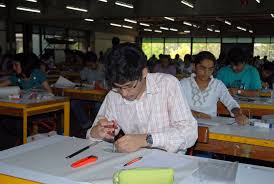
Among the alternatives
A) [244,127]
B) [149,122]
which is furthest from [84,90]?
[149,122]

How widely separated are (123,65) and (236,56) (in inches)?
120

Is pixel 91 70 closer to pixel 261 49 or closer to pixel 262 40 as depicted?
pixel 261 49

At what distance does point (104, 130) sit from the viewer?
1.93 metres

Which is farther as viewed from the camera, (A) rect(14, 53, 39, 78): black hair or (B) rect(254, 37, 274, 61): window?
(B) rect(254, 37, 274, 61): window

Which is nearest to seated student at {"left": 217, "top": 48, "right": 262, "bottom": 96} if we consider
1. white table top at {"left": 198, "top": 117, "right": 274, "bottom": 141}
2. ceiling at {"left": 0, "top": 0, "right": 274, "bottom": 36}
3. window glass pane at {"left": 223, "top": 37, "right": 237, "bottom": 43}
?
white table top at {"left": 198, "top": 117, "right": 274, "bottom": 141}

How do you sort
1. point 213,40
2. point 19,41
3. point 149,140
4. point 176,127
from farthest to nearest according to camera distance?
point 213,40, point 19,41, point 176,127, point 149,140

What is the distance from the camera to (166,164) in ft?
5.22

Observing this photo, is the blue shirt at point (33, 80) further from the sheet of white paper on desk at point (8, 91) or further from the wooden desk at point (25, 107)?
the wooden desk at point (25, 107)

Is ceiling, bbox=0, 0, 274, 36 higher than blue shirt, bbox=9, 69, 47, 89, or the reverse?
ceiling, bbox=0, 0, 274, 36

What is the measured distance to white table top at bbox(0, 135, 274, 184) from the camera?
143cm

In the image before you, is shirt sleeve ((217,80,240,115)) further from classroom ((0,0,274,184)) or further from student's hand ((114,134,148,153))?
student's hand ((114,134,148,153))

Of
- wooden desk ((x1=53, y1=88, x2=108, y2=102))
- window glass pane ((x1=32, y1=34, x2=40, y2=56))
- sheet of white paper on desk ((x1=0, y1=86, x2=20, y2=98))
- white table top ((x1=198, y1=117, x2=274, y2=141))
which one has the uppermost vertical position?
window glass pane ((x1=32, y1=34, x2=40, y2=56))

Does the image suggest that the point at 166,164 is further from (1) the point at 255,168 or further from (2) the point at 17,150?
(2) the point at 17,150


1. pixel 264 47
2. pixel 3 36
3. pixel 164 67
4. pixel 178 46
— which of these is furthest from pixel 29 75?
pixel 178 46
